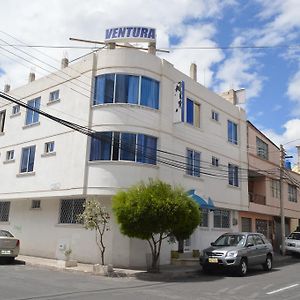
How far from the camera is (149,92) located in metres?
20.0

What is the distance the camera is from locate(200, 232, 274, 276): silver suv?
52.7 ft

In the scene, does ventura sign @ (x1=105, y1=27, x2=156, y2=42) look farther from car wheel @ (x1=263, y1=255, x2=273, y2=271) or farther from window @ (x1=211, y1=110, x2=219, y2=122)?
car wheel @ (x1=263, y1=255, x2=273, y2=271)

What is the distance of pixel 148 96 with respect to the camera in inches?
787

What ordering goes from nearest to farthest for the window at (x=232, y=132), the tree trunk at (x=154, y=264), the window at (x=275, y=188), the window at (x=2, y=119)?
the tree trunk at (x=154, y=264), the window at (x=2, y=119), the window at (x=232, y=132), the window at (x=275, y=188)

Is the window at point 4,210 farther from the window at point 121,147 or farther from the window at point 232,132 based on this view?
the window at point 232,132

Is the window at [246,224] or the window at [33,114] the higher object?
the window at [33,114]

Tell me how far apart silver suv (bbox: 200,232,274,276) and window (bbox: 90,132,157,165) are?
16.2 ft

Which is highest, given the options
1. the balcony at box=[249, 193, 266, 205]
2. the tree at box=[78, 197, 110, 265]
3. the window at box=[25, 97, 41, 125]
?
the window at box=[25, 97, 41, 125]

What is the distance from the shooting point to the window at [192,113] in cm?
2302

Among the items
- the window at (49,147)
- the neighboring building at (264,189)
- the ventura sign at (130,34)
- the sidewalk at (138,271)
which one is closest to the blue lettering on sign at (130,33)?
the ventura sign at (130,34)

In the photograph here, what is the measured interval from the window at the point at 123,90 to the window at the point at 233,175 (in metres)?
8.71

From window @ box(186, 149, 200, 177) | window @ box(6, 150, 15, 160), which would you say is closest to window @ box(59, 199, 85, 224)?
window @ box(6, 150, 15, 160)

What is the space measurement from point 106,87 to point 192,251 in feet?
31.6

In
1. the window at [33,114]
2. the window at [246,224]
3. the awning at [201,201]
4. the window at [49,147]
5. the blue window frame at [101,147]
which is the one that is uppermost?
the window at [33,114]
